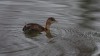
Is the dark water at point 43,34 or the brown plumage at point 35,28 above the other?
the brown plumage at point 35,28

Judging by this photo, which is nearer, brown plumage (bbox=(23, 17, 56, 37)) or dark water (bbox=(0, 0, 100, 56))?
dark water (bbox=(0, 0, 100, 56))

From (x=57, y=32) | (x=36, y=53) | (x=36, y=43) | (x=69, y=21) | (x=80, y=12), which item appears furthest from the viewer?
(x=80, y=12)

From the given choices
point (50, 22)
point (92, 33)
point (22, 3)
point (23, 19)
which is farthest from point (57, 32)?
point (22, 3)

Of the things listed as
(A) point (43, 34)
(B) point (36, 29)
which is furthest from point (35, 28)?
(A) point (43, 34)

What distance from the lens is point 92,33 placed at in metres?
6.42

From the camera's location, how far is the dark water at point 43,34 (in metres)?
5.45

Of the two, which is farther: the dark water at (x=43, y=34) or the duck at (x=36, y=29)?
the duck at (x=36, y=29)

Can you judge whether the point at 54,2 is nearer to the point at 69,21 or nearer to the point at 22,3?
the point at 22,3

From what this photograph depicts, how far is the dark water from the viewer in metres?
5.45

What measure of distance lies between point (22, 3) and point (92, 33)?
255cm

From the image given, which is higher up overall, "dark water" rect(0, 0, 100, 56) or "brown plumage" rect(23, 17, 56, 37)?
"brown plumage" rect(23, 17, 56, 37)

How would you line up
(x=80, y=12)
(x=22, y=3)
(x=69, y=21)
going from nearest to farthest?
(x=69, y=21) → (x=80, y=12) → (x=22, y=3)

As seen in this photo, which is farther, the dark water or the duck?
the duck

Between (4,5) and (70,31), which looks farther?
(4,5)
